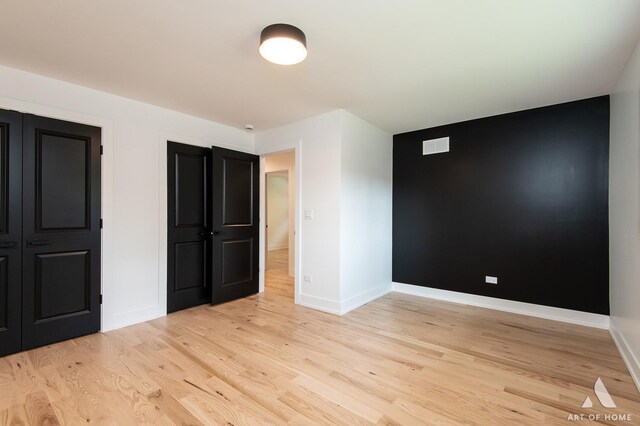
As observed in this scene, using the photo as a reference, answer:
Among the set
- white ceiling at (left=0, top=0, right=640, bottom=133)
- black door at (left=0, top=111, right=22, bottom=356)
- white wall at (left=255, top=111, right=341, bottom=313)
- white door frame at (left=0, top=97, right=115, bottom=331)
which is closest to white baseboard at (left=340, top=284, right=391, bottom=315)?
white wall at (left=255, top=111, right=341, bottom=313)

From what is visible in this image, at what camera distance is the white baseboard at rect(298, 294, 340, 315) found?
3691 mm

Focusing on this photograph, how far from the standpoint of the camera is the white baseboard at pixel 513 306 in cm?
326

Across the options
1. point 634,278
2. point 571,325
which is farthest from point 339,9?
point 571,325

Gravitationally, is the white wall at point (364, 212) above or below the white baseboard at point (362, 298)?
above

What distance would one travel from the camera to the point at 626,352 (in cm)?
246

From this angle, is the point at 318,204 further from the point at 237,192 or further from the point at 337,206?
the point at 237,192

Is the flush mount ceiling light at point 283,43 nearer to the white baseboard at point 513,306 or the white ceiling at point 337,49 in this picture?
the white ceiling at point 337,49

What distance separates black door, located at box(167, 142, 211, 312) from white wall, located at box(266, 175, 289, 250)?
5.49 meters

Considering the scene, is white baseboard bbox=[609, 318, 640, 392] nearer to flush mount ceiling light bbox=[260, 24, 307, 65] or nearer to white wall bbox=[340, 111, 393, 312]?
white wall bbox=[340, 111, 393, 312]

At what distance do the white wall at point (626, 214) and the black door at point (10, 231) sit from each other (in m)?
4.95

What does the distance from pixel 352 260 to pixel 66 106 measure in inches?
137

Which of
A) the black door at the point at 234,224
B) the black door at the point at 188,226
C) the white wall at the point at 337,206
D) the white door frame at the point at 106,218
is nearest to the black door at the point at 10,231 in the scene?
the white door frame at the point at 106,218

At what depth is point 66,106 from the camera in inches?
113

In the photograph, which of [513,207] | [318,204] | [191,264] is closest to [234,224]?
[191,264]
